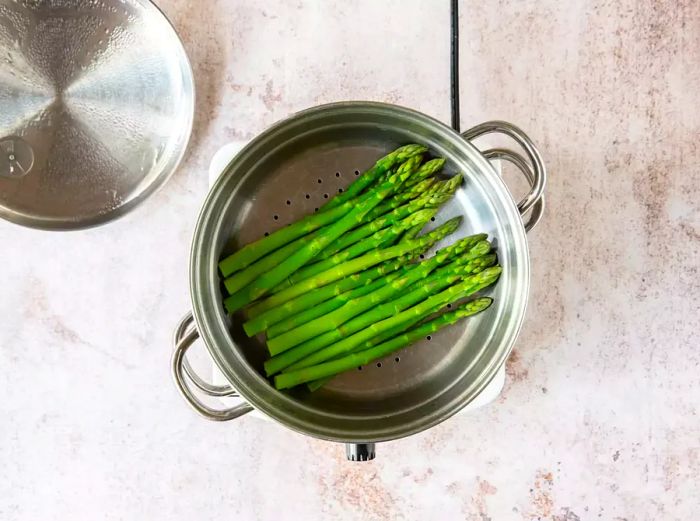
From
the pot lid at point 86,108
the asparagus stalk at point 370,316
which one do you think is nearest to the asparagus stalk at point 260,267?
the asparagus stalk at point 370,316

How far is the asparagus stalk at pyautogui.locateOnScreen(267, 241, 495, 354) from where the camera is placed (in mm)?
855

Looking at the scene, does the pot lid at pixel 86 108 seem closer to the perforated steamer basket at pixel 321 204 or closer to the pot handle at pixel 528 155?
the perforated steamer basket at pixel 321 204

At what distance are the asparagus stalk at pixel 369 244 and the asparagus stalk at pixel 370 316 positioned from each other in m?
0.06

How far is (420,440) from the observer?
1.01 metres

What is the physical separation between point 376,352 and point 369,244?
0.15 m

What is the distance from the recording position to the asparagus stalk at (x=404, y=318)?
0.85 m

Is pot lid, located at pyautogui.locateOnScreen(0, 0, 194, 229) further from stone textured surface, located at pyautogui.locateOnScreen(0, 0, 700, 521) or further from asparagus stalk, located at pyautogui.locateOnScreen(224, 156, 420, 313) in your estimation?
asparagus stalk, located at pyautogui.locateOnScreen(224, 156, 420, 313)

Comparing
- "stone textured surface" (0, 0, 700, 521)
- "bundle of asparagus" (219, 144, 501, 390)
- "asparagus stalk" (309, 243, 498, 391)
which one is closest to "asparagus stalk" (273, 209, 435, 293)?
"bundle of asparagus" (219, 144, 501, 390)

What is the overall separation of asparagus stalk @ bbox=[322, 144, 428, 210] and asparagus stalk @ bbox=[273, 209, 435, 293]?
2.6 inches

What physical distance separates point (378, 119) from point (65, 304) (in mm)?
574

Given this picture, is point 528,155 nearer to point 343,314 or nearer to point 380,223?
point 380,223

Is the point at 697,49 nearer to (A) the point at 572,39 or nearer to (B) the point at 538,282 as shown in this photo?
(A) the point at 572,39

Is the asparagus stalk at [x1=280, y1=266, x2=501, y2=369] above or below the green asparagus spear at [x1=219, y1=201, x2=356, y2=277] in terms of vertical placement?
below

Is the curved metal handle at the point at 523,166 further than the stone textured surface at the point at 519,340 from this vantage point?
No
